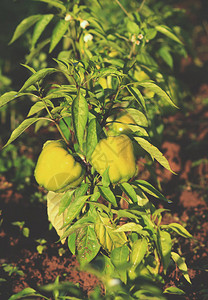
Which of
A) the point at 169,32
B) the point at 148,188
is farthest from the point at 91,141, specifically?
the point at 169,32

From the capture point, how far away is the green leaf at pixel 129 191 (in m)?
1.21

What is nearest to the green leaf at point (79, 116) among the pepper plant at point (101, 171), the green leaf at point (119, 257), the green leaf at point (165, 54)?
the pepper plant at point (101, 171)

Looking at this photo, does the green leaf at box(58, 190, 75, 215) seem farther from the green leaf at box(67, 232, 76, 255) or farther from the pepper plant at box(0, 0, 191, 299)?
the green leaf at box(67, 232, 76, 255)

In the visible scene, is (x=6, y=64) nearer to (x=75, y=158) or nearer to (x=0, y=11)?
(x=0, y=11)

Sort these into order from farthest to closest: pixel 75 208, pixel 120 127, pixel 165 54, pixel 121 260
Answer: pixel 165 54
pixel 120 127
pixel 75 208
pixel 121 260

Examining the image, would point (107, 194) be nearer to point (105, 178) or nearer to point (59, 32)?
point (105, 178)

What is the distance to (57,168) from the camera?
120 cm

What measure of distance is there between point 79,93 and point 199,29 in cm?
407

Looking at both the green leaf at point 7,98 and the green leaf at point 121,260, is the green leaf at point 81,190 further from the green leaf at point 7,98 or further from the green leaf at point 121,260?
the green leaf at point 7,98

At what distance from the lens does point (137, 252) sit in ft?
3.64

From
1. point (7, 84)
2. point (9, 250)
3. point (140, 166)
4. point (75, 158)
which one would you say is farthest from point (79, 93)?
point (7, 84)

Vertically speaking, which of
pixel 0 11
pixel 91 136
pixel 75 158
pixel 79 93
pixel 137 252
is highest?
pixel 0 11

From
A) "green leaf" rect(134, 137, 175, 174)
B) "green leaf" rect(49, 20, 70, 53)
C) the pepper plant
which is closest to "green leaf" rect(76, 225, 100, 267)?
the pepper plant

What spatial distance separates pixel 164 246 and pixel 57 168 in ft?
1.53
